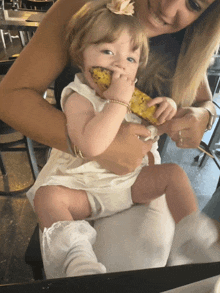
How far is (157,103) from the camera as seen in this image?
1.10 ft

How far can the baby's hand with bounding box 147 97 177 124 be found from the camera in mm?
331

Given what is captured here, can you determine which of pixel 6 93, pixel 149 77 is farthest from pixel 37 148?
pixel 149 77

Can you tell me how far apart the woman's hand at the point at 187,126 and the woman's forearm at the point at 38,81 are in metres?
0.16

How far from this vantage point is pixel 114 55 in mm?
299

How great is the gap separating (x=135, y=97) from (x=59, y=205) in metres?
0.20

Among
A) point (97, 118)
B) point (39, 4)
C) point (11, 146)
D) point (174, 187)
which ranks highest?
point (39, 4)

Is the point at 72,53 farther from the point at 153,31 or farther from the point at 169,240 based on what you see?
the point at 169,240

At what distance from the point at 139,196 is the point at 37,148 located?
23cm

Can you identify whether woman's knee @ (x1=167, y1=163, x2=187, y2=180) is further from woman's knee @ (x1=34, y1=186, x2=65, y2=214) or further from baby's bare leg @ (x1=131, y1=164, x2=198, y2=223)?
woman's knee @ (x1=34, y1=186, x2=65, y2=214)

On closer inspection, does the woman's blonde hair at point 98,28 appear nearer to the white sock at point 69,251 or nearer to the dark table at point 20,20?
the dark table at point 20,20

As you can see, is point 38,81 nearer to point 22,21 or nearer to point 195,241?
point 22,21

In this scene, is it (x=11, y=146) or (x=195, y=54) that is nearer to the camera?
(x=195, y=54)

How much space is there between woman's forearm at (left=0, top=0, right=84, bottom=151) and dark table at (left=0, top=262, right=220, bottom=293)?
0.60 feet

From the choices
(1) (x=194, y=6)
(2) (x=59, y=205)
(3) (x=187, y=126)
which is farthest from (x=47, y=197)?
(1) (x=194, y=6)
